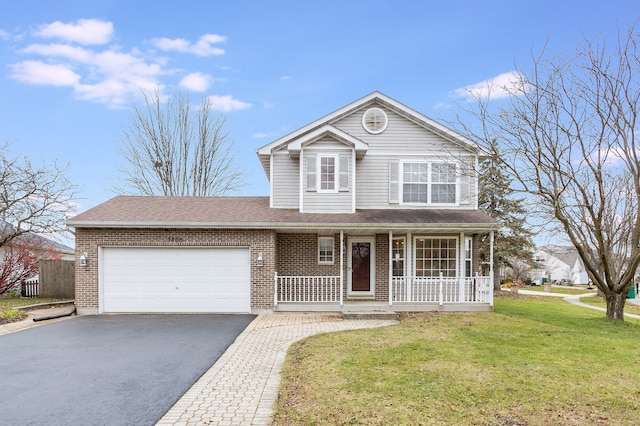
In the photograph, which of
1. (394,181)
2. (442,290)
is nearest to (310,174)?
(394,181)

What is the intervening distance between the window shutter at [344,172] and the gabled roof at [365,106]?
176 centimetres

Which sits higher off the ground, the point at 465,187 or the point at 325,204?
the point at 465,187

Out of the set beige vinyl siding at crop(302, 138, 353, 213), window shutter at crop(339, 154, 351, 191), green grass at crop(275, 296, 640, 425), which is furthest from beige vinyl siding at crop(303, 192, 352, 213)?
green grass at crop(275, 296, 640, 425)

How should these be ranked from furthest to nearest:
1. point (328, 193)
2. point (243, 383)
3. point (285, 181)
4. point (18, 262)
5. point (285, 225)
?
point (18, 262)
point (285, 181)
point (328, 193)
point (285, 225)
point (243, 383)

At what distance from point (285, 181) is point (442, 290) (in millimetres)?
6569

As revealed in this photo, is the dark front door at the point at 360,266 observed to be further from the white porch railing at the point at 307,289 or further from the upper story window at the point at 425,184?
the upper story window at the point at 425,184

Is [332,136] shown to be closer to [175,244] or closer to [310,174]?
[310,174]

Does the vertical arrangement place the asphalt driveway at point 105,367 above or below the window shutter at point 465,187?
below

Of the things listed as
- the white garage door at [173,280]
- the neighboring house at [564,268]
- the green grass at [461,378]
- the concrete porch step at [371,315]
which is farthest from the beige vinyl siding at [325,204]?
the neighboring house at [564,268]

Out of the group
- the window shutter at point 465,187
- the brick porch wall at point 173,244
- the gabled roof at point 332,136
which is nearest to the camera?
the brick porch wall at point 173,244

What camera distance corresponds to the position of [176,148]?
1016 inches

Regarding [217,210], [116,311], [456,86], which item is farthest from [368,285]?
[116,311]

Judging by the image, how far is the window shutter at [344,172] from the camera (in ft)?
44.9

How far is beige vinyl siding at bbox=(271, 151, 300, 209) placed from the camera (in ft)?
46.7
